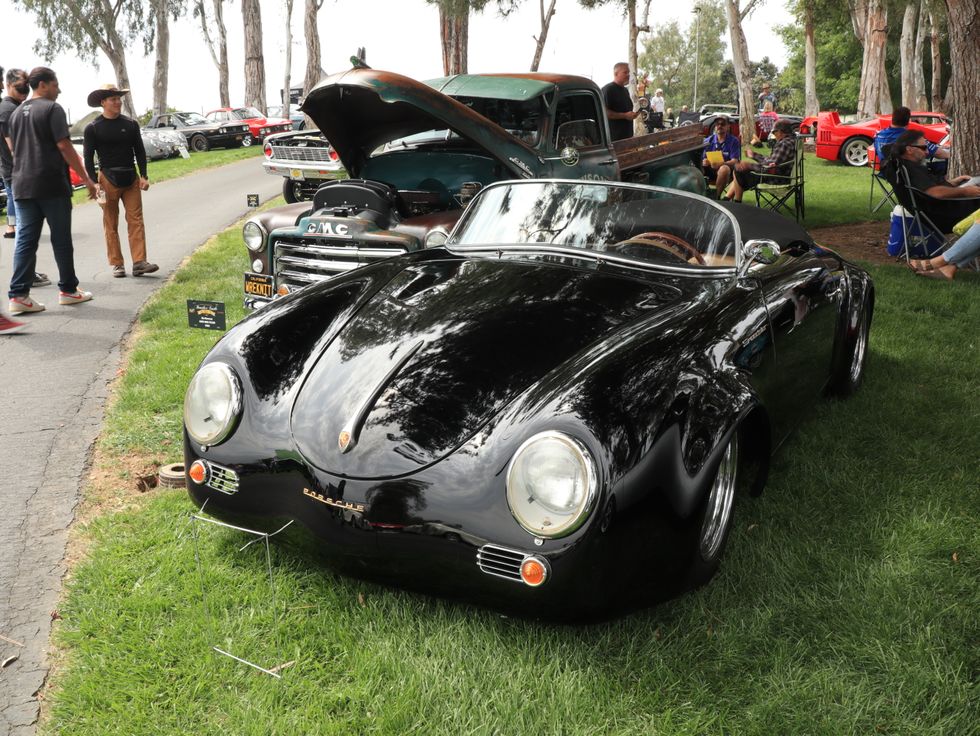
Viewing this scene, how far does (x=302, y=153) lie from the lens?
1038cm

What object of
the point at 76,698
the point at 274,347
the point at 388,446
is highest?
the point at 274,347

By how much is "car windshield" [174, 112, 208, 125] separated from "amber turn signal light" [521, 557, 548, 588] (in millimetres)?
31640

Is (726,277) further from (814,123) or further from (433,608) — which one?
(814,123)

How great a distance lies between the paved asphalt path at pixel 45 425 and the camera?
9.96ft

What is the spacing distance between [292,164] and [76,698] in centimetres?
861

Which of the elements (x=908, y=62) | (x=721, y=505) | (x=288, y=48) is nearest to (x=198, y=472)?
(x=721, y=505)

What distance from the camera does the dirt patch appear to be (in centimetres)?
969

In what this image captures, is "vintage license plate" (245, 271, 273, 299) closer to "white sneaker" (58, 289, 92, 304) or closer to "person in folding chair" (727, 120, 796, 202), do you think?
"white sneaker" (58, 289, 92, 304)

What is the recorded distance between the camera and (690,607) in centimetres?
308

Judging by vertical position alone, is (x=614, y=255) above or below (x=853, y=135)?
below

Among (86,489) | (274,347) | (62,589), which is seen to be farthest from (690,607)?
(86,489)

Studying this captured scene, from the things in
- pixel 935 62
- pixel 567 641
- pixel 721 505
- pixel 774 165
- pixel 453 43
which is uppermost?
pixel 935 62

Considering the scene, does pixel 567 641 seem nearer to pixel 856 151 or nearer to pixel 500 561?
pixel 500 561

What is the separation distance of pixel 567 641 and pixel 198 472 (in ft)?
4.67
